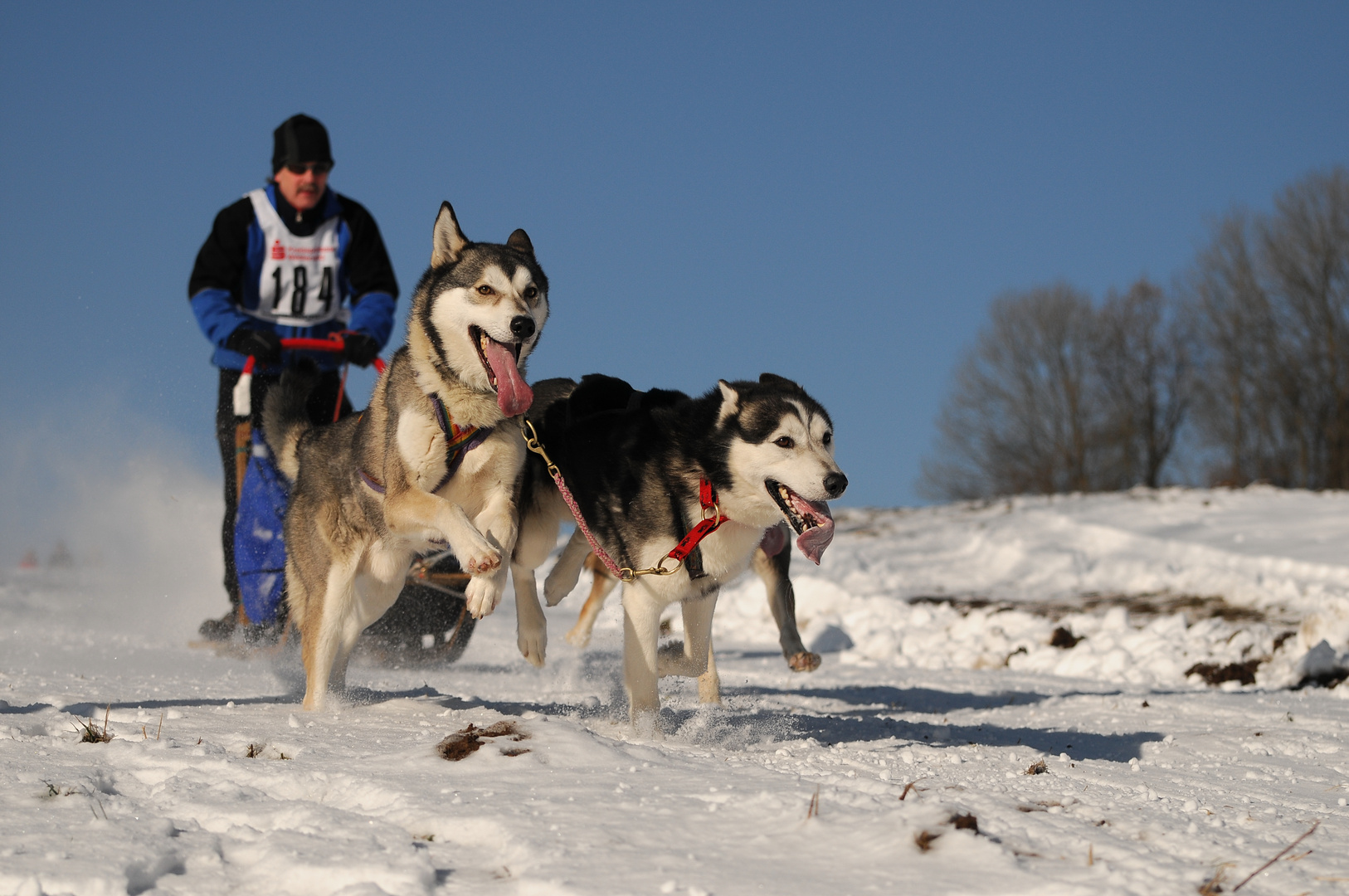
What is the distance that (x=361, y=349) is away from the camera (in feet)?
18.3

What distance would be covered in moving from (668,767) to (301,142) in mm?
4144

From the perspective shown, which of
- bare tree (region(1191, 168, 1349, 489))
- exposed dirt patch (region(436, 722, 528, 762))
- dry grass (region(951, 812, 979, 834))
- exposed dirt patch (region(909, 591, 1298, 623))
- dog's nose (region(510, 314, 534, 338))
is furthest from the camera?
bare tree (region(1191, 168, 1349, 489))

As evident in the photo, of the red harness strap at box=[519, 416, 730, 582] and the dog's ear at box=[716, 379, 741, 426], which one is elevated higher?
the dog's ear at box=[716, 379, 741, 426]

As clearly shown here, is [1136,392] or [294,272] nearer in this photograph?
[294,272]

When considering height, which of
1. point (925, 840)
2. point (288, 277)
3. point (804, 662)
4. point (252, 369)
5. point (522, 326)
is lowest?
point (925, 840)

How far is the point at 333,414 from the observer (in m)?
5.71

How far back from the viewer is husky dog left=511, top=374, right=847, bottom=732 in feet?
13.1

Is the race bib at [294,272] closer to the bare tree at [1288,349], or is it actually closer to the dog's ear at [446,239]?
the dog's ear at [446,239]

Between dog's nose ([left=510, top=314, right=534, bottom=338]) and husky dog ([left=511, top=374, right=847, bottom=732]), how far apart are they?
2.15 feet

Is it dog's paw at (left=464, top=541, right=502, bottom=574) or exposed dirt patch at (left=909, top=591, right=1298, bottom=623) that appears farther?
exposed dirt patch at (left=909, top=591, right=1298, bottom=623)

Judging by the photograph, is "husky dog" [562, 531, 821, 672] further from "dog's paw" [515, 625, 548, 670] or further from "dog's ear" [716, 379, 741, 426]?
"dog's ear" [716, 379, 741, 426]

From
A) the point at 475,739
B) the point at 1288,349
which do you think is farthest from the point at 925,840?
the point at 1288,349

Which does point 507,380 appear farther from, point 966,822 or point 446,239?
point 966,822

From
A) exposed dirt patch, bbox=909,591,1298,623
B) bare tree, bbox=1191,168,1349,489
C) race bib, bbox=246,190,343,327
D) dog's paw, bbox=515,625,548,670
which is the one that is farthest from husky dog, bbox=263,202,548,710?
bare tree, bbox=1191,168,1349,489
